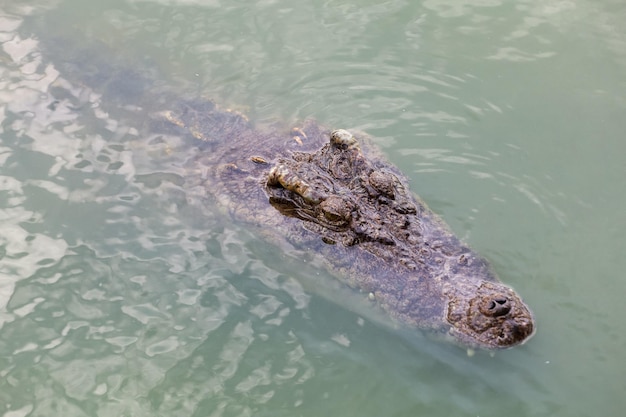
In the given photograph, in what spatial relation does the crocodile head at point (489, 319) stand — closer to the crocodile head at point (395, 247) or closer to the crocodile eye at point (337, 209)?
the crocodile head at point (395, 247)

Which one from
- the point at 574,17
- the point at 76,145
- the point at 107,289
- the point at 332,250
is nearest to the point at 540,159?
the point at 332,250

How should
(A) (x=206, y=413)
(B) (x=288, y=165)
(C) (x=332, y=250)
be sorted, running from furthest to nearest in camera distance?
(B) (x=288, y=165) < (C) (x=332, y=250) < (A) (x=206, y=413)

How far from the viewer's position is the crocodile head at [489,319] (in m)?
4.71

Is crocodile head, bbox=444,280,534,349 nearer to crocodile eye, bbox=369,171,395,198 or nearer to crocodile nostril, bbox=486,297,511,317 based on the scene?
crocodile nostril, bbox=486,297,511,317

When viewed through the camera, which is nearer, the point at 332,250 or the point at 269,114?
the point at 332,250

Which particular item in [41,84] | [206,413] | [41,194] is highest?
[41,84]

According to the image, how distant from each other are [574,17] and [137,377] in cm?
844

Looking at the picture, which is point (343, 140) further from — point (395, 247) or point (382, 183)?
point (395, 247)

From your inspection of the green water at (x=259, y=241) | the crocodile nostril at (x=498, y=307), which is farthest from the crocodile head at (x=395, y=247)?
the green water at (x=259, y=241)

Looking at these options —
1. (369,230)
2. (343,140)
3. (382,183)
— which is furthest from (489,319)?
(343,140)

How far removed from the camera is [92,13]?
933 centimetres

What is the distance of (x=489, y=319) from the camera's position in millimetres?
4727

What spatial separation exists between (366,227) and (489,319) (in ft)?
4.40

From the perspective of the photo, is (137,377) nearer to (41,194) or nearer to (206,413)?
(206,413)
